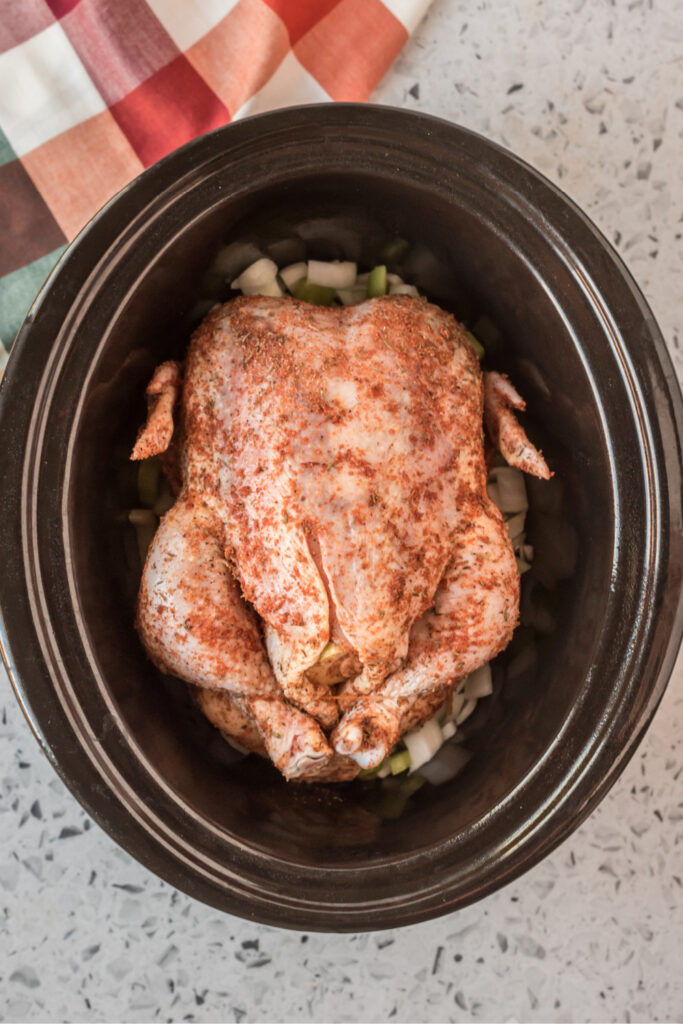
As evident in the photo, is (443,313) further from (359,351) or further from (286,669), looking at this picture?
(286,669)

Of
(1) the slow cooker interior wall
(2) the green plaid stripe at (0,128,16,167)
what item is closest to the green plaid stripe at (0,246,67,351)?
(2) the green plaid stripe at (0,128,16,167)

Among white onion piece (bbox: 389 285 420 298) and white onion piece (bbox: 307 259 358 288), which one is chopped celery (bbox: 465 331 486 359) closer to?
white onion piece (bbox: 389 285 420 298)

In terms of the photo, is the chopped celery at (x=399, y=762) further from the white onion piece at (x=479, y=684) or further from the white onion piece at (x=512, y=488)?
the white onion piece at (x=512, y=488)

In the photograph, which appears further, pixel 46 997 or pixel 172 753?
pixel 46 997

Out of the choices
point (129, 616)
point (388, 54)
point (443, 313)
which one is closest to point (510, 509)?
point (443, 313)

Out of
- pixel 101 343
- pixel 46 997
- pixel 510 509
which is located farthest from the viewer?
pixel 46 997

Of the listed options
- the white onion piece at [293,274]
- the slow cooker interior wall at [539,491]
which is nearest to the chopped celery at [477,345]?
the slow cooker interior wall at [539,491]
